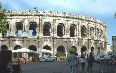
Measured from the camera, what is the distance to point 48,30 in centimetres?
6316

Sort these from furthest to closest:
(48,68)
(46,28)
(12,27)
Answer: (46,28), (12,27), (48,68)

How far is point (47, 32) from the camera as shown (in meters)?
64.1

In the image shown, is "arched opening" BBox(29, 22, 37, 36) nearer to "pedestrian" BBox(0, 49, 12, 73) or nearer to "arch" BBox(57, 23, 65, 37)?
"arch" BBox(57, 23, 65, 37)

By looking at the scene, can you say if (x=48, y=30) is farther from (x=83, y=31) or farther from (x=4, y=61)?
(x=4, y=61)

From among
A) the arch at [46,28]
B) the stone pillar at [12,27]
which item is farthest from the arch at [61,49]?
the stone pillar at [12,27]

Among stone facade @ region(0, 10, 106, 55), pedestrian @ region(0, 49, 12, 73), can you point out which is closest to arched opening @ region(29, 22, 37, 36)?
stone facade @ region(0, 10, 106, 55)

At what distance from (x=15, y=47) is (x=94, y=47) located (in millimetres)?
16993

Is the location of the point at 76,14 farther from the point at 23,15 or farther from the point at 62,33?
the point at 23,15

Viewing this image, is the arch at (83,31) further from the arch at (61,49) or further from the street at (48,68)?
the street at (48,68)

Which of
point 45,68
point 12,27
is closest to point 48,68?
point 45,68

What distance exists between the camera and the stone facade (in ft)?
199

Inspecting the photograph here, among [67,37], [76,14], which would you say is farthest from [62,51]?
[76,14]

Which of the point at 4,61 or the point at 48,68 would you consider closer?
the point at 4,61

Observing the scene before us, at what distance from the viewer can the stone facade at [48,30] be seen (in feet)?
199
